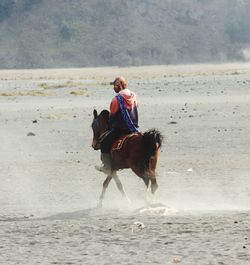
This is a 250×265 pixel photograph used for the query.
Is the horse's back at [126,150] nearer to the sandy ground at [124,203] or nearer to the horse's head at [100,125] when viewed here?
the horse's head at [100,125]

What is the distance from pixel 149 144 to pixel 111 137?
0.82 m

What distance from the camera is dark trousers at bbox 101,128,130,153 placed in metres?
13.9

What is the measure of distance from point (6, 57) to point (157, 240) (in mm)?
154378

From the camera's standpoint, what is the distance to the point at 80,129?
30203 millimetres

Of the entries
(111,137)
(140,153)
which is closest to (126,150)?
(140,153)

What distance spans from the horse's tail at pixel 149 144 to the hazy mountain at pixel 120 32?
479 feet

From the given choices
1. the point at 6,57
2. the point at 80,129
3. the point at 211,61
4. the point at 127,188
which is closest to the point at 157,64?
the point at 211,61

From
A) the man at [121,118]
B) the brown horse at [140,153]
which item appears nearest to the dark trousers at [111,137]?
the man at [121,118]

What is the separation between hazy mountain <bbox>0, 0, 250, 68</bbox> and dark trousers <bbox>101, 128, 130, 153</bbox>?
477 feet

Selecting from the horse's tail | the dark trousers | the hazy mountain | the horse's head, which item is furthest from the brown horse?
the hazy mountain

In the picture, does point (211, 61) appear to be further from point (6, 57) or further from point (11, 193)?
point (11, 193)

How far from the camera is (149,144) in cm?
1334

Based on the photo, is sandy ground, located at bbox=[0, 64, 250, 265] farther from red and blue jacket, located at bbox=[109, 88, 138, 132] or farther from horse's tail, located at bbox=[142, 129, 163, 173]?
red and blue jacket, located at bbox=[109, 88, 138, 132]

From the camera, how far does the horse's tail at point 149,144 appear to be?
13266 mm
